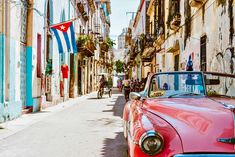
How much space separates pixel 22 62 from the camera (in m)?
13.3

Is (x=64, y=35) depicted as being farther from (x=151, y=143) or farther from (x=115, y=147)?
(x=151, y=143)

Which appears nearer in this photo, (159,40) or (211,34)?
(211,34)

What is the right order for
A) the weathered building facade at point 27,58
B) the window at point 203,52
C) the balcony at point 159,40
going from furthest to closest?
the balcony at point 159,40 < the window at point 203,52 < the weathered building facade at point 27,58

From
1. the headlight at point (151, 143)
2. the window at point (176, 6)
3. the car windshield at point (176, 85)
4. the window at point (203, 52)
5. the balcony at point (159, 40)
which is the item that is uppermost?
the window at point (176, 6)

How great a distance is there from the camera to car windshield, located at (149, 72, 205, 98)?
5.00m

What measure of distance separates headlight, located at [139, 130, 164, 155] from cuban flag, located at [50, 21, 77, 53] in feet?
39.6

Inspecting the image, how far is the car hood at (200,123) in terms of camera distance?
3.34 m

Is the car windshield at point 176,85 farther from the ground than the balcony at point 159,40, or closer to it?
closer to it

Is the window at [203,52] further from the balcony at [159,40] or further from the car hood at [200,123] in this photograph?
the balcony at [159,40]

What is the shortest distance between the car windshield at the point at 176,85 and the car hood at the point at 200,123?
0.82 metres

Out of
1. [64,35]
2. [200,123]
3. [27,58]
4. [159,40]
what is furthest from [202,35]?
[159,40]

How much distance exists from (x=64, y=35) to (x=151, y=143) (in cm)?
1230

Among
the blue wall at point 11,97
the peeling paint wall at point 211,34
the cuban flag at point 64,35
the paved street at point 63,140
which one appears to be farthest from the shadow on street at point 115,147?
the cuban flag at point 64,35

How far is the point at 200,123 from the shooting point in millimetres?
3561
